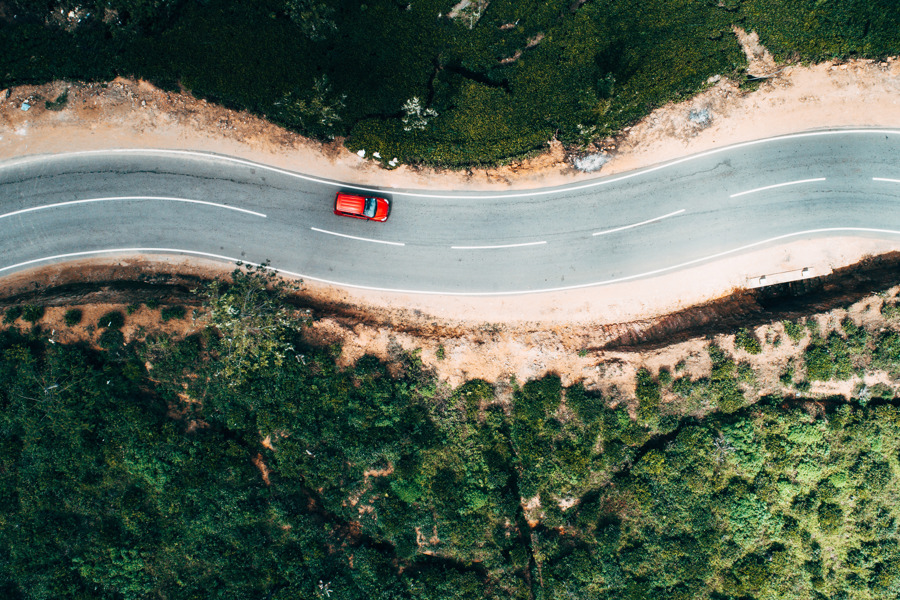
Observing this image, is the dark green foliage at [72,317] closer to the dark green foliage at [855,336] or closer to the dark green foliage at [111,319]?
the dark green foliage at [111,319]

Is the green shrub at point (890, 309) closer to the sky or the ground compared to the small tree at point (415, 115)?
closer to the ground

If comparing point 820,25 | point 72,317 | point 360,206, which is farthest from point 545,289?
point 72,317

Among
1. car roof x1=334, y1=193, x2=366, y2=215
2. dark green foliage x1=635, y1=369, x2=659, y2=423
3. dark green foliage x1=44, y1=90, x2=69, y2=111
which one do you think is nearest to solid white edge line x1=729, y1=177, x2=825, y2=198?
dark green foliage x1=635, y1=369, x2=659, y2=423

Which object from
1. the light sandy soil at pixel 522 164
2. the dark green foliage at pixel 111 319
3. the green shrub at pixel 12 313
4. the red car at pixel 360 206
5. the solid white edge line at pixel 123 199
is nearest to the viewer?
the red car at pixel 360 206

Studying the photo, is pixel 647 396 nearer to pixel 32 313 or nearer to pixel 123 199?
pixel 123 199

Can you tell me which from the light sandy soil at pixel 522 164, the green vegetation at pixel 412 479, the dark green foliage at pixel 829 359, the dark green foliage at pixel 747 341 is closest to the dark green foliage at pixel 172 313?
the green vegetation at pixel 412 479
